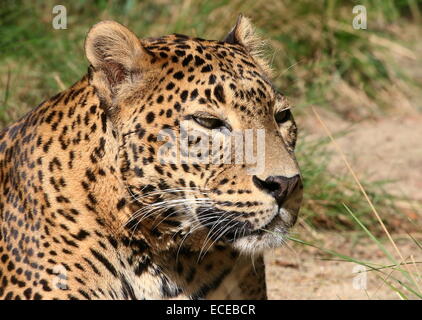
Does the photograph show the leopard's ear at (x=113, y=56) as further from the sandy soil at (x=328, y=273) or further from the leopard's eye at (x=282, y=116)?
the sandy soil at (x=328, y=273)

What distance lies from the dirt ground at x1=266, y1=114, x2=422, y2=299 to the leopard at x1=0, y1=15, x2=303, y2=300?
2.56ft

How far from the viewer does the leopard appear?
484 cm

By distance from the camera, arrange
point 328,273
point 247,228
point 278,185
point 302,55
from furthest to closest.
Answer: point 302,55 < point 328,273 < point 247,228 < point 278,185

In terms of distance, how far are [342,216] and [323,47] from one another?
3.07 metres

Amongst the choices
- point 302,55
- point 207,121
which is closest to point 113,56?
point 207,121

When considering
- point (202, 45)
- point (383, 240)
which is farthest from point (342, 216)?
point (202, 45)

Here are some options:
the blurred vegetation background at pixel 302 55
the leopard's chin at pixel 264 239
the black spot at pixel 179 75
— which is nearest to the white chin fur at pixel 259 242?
the leopard's chin at pixel 264 239

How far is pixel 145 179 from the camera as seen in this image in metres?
4.88

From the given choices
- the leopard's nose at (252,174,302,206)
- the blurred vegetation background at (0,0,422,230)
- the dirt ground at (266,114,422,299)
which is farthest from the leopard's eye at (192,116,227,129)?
the blurred vegetation background at (0,0,422,230)

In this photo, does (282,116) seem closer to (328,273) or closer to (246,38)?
(246,38)

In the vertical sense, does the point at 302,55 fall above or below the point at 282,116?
below

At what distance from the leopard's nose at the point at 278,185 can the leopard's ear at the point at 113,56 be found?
0.90 meters

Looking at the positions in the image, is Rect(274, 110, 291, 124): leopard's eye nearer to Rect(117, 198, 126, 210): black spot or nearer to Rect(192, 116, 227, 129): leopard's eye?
Rect(192, 116, 227, 129): leopard's eye

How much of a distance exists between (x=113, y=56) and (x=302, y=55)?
598 cm
